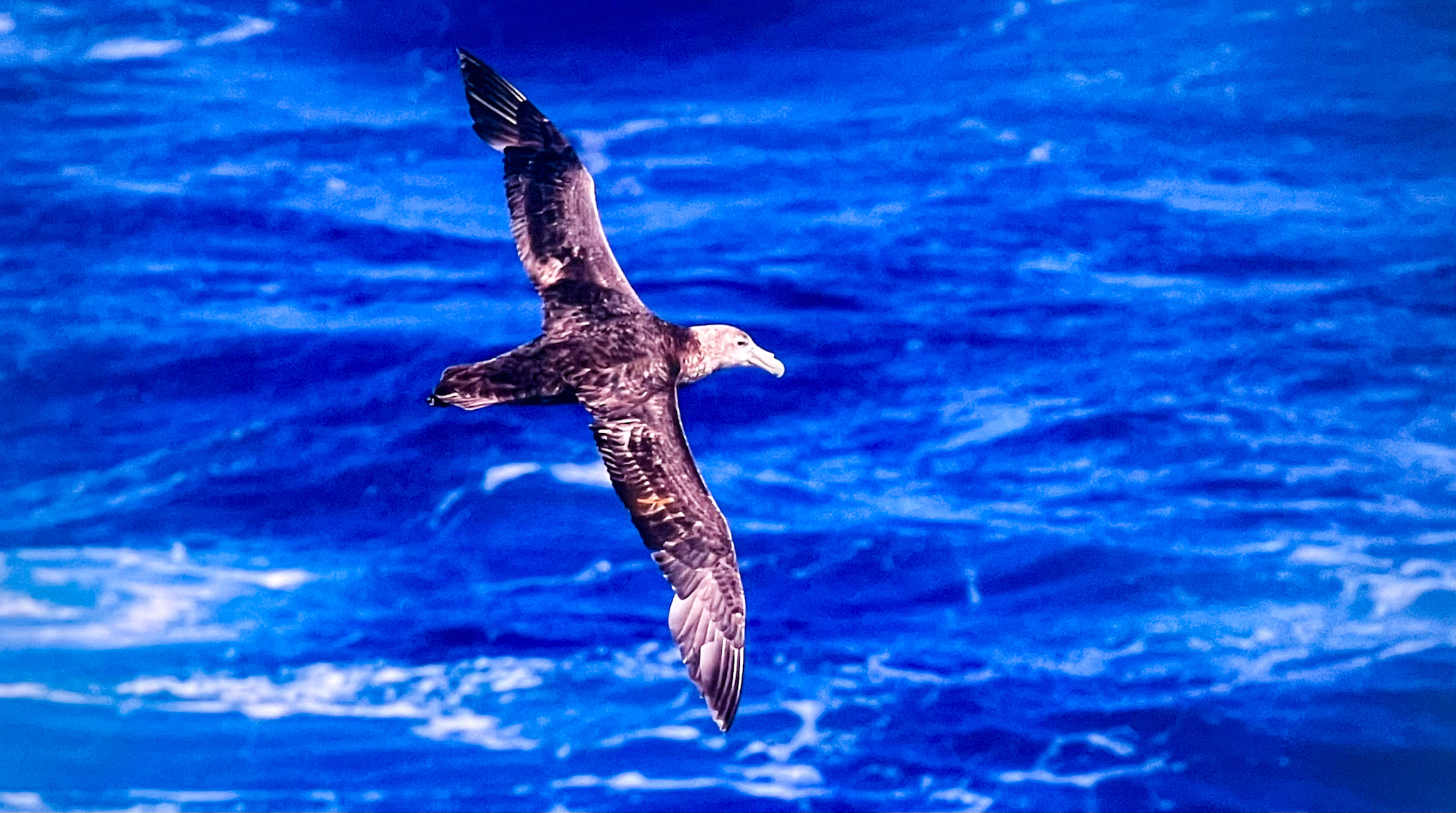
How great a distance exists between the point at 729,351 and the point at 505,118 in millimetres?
1319

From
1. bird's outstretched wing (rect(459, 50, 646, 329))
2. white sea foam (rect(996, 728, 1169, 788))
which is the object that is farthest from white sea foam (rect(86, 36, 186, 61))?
white sea foam (rect(996, 728, 1169, 788))

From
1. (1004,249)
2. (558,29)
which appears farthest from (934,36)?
(558,29)

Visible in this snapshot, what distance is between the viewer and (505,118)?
256 inches

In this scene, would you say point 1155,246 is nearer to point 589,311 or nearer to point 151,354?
point 589,311

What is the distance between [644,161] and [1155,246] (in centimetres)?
245

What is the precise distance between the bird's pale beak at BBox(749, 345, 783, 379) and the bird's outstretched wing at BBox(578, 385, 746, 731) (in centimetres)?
78

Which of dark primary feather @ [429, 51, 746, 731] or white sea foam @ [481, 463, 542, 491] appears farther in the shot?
white sea foam @ [481, 463, 542, 491]

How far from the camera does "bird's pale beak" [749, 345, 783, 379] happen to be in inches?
259

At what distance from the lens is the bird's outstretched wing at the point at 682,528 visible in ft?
18.7

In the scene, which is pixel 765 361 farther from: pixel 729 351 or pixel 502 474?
pixel 502 474

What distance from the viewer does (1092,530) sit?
290 inches

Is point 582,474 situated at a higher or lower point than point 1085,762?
higher

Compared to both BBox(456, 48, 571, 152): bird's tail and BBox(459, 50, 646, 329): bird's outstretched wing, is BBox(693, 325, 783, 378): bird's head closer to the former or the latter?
BBox(459, 50, 646, 329): bird's outstretched wing

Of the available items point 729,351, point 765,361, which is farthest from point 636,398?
point 765,361
